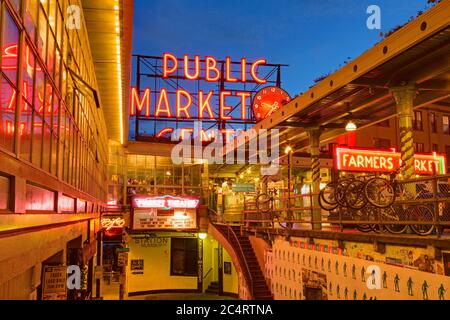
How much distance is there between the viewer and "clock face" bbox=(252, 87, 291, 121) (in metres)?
32.4

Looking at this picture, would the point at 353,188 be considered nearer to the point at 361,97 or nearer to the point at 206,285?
the point at 361,97

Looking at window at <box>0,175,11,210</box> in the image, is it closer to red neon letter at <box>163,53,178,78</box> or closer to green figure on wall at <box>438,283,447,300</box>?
green figure on wall at <box>438,283,447,300</box>

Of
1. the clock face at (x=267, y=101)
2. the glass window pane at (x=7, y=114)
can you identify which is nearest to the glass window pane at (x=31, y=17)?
the glass window pane at (x=7, y=114)

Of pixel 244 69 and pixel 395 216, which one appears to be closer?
pixel 395 216

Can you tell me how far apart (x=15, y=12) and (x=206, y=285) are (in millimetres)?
31800

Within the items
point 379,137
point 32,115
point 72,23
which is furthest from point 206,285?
point 32,115

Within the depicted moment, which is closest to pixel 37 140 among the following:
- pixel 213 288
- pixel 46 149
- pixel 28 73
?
pixel 46 149

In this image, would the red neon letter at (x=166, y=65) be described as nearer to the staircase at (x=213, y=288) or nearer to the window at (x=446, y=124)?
the staircase at (x=213, y=288)

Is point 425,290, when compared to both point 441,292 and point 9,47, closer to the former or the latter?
point 441,292

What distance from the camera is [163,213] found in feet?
92.5

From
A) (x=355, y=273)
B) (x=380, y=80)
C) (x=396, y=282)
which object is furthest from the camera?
(x=380, y=80)

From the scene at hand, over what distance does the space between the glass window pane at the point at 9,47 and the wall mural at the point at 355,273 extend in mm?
7108

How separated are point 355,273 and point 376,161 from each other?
212 inches

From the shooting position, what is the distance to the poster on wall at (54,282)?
26.3 ft
